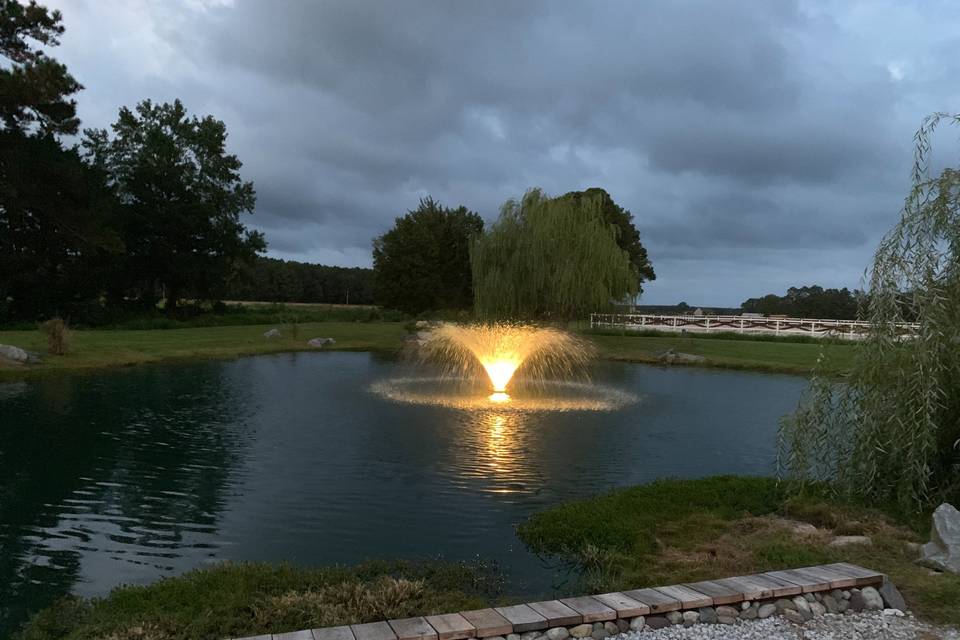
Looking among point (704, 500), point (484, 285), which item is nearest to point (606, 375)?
point (484, 285)

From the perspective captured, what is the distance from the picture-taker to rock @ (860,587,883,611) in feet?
16.9

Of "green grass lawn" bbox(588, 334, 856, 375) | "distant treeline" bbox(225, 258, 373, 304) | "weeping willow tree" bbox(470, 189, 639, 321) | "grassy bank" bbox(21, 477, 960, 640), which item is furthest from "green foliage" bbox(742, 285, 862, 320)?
"grassy bank" bbox(21, 477, 960, 640)

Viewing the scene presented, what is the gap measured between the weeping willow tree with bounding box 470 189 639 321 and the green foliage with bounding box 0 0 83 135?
17039mm

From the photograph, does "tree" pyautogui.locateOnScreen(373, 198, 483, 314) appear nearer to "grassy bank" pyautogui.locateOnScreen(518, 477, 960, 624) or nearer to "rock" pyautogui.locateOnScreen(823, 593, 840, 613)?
"grassy bank" pyautogui.locateOnScreen(518, 477, 960, 624)

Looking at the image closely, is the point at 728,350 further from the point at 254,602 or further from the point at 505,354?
the point at 254,602

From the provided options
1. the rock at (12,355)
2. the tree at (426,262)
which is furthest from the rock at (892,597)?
the tree at (426,262)

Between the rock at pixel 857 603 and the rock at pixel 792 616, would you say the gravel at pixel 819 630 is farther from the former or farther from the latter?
the rock at pixel 857 603

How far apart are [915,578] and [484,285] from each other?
987 inches

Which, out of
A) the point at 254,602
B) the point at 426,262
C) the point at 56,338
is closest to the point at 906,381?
the point at 254,602

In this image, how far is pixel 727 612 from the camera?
193 inches

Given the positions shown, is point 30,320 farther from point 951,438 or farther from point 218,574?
point 951,438

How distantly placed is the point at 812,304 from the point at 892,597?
8659 centimetres

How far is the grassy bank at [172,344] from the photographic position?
23.0m

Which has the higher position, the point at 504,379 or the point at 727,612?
the point at 504,379
